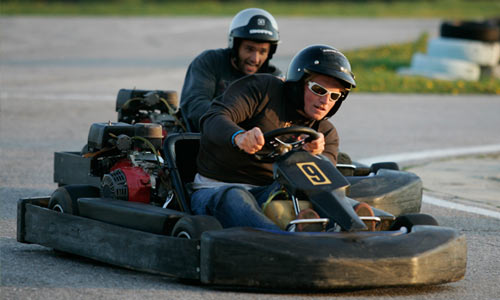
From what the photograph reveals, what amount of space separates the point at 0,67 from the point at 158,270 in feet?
44.9

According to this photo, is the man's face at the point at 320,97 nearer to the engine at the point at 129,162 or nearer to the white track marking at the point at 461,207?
the engine at the point at 129,162

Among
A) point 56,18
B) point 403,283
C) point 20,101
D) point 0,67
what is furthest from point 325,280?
point 56,18

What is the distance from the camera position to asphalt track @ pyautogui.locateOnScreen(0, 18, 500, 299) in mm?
4715

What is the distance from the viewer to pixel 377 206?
604cm

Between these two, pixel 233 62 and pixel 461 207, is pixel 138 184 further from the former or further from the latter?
pixel 461 207

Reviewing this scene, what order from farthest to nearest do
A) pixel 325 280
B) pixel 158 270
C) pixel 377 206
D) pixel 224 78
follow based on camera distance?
1. pixel 224 78
2. pixel 377 206
3. pixel 158 270
4. pixel 325 280

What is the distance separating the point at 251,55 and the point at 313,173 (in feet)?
9.44

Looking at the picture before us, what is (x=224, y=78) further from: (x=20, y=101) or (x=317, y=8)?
(x=317, y=8)

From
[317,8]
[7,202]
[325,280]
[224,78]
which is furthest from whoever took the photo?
[317,8]

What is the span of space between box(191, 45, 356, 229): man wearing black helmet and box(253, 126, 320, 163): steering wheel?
5cm

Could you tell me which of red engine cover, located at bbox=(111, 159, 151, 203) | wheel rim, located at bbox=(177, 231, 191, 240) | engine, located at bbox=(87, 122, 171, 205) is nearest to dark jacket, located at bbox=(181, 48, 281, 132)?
engine, located at bbox=(87, 122, 171, 205)

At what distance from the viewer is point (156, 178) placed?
221 inches

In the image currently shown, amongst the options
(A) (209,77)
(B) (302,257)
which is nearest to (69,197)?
(B) (302,257)

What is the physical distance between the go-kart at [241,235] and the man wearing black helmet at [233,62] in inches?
72.1
